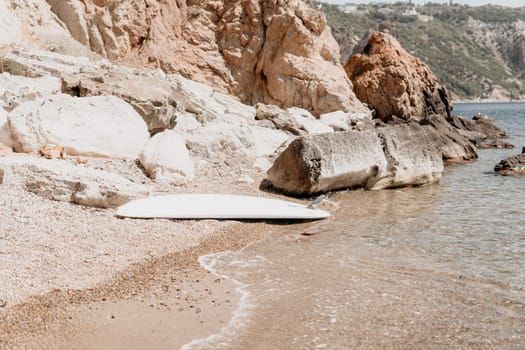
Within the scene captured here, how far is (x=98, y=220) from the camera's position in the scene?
7.52 meters

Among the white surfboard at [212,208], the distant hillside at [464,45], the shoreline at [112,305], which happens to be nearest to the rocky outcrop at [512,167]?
the white surfboard at [212,208]

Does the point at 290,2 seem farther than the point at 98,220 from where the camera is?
Yes

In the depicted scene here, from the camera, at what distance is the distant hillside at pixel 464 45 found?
116 metres

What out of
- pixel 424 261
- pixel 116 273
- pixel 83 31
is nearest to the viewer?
pixel 116 273

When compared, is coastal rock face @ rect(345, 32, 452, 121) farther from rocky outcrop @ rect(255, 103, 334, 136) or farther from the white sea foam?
the white sea foam

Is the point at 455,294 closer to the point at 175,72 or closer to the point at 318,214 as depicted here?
the point at 318,214

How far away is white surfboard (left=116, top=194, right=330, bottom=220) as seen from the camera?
8117 mm

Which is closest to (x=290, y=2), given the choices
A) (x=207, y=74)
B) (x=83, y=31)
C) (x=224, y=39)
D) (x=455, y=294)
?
(x=224, y=39)

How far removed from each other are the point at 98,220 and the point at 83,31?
39.2ft

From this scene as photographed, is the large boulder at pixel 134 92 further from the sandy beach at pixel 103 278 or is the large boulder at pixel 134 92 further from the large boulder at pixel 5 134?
the sandy beach at pixel 103 278

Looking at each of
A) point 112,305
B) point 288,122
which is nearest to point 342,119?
point 288,122

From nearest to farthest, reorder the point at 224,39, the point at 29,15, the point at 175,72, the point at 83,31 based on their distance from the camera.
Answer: the point at 29,15 → the point at 83,31 → the point at 175,72 → the point at 224,39

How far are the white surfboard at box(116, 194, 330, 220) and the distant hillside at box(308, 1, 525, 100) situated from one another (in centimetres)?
9332

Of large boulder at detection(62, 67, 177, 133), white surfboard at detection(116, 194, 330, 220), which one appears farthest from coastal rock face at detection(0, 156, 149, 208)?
large boulder at detection(62, 67, 177, 133)
